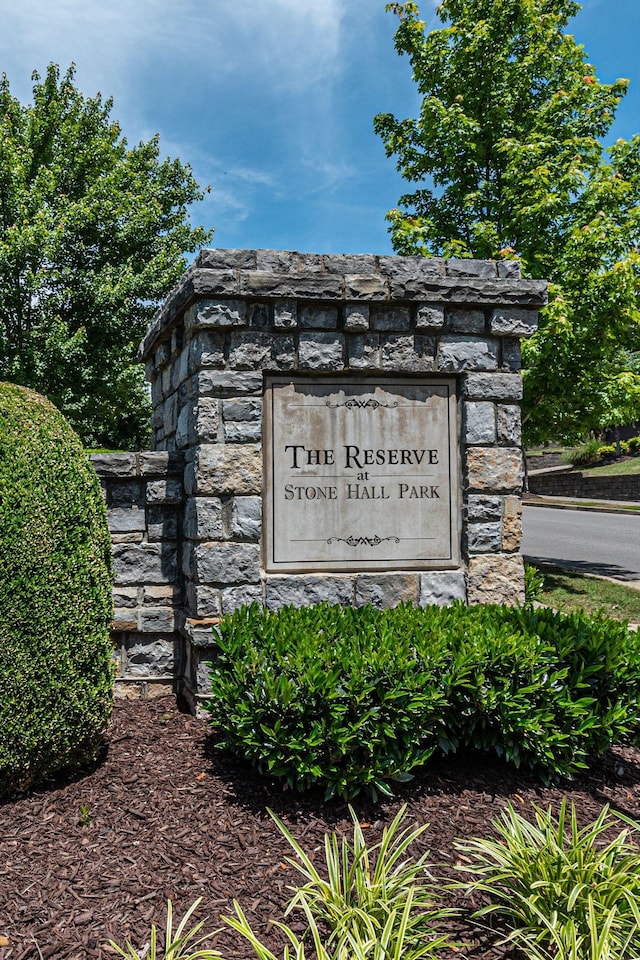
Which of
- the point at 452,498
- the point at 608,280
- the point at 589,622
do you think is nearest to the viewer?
the point at 589,622

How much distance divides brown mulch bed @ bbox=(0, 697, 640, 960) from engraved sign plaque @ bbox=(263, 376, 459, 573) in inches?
51.4

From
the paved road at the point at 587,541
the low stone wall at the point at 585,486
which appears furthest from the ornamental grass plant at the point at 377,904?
the low stone wall at the point at 585,486

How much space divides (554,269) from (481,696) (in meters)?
7.24

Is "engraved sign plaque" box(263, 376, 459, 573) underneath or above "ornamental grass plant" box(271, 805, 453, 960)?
above

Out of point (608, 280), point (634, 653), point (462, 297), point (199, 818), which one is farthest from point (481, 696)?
point (608, 280)

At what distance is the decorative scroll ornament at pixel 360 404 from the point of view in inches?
179

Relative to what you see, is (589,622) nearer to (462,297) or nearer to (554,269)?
(462,297)

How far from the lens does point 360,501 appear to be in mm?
4586

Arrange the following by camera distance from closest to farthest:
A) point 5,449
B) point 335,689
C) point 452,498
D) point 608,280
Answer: point 335,689
point 5,449
point 452,498
point 608,280

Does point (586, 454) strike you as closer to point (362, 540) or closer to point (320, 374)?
point (362, 540)

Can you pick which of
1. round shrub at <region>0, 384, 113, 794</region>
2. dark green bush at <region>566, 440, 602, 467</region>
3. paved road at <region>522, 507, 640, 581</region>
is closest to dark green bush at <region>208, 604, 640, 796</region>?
round shrub at <region>0, 384, 113, 794</region>

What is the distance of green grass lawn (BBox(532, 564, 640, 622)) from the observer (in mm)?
8356

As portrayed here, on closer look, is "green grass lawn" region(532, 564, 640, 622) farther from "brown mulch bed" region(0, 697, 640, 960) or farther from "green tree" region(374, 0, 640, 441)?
"brown mulch bed" region(0, 697, 640, 960)

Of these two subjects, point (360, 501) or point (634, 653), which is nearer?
point (634, 653)
